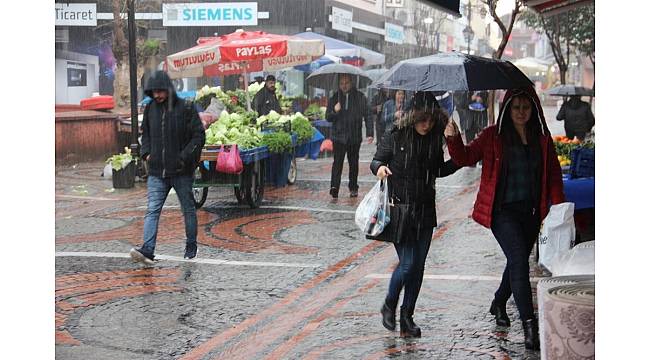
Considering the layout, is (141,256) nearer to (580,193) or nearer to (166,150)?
(166,150)

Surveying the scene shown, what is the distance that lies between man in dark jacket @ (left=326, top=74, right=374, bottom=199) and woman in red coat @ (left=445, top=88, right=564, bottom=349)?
7.69 meters

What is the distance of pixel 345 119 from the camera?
14.0 m

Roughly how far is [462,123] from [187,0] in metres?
15.8

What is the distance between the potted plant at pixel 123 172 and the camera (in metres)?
15.5

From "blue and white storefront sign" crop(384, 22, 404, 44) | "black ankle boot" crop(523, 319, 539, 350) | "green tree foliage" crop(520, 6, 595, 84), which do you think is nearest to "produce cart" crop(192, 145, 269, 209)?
"black ankle boot" crop(523, 319, 539, 350)

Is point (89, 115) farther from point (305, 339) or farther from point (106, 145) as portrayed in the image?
point (305, 339)

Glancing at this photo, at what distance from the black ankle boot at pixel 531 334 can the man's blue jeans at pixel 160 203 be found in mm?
4141

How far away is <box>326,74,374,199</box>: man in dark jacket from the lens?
1396 centimetres

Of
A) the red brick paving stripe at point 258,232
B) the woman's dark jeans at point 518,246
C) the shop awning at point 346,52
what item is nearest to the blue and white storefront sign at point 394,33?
the shop awning at point 346,52

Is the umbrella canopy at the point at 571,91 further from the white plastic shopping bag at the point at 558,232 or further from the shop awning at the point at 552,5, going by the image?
the white plastic shopping bag at the point at 558,232

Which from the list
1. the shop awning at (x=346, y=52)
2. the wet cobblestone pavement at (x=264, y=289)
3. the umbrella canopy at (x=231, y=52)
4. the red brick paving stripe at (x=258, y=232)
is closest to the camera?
the wet cobblestone pavement at (x=264, y=289)

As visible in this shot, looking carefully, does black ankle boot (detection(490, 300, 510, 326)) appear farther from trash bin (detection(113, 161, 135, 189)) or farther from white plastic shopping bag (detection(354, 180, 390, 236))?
trash bin (detection(113, 161, 135, 189))
